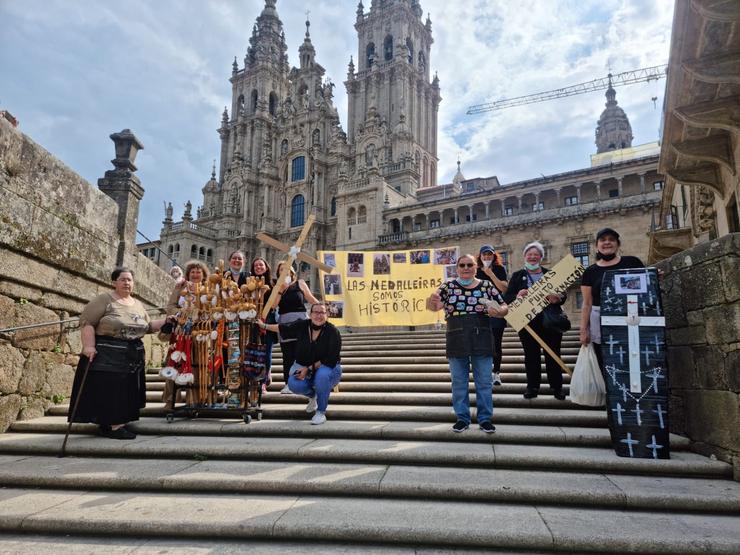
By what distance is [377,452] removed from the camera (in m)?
4.43

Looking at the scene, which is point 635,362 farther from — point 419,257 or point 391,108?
point 391,108

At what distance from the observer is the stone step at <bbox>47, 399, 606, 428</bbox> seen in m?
5.38

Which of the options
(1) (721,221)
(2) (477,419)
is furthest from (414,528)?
(1) (721,221)

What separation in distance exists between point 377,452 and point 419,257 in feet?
35.3

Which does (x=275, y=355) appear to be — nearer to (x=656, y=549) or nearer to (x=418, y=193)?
(x=656, y=549)

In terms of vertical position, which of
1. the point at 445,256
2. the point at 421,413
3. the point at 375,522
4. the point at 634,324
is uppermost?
the point at 445,256

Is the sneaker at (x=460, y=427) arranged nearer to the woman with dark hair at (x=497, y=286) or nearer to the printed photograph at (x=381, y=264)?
the woman with dark hair at (x=497, y=286)

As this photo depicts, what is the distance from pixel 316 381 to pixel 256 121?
6416cm

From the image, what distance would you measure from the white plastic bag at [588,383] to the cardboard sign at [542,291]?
1.11m

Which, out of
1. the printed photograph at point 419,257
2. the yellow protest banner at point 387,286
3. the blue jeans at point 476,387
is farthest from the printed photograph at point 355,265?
the blue jeans at point 476,387

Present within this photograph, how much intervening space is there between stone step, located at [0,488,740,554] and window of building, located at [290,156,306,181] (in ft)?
185

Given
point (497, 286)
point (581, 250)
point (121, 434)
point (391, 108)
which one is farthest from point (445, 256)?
point (391, 108)

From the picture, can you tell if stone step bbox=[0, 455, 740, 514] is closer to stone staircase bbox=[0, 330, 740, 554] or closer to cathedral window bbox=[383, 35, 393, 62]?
stone staircase bbox=[0, 330, 740, 554]

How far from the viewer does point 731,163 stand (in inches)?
332
